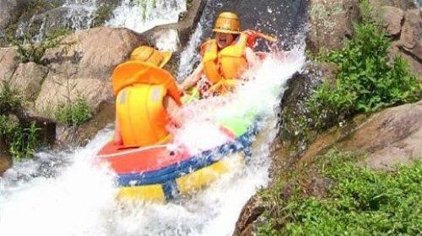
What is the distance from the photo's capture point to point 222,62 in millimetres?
8156

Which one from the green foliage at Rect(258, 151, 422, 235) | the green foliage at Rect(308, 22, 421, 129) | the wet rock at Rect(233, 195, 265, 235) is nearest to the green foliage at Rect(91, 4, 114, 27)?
the green foliage at Rect(308, 22, 421, 129)

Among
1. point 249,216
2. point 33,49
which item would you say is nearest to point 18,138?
point 33,49

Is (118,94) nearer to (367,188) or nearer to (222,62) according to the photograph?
(222,62)

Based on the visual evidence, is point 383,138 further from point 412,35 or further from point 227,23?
point 412,35

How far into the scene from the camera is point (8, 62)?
9.54 metres

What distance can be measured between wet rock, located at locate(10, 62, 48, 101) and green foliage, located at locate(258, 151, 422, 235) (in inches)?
188

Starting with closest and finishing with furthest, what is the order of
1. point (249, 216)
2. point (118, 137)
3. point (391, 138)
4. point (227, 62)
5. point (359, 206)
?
point (359, 206), point (249, 216), point (391, 138), point (118, 137), point (227, 62)

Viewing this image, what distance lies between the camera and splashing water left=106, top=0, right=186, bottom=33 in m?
11.6

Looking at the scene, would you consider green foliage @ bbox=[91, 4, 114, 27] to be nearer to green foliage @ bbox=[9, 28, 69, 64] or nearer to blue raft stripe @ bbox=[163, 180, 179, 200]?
green foliage @ bbox=[9, 28, 69, 64]

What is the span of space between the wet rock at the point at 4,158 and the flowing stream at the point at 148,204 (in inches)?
4.9

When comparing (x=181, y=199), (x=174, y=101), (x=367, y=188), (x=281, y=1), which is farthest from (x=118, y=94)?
(x=281, y=1)

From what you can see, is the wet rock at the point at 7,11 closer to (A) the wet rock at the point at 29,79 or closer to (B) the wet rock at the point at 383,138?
(A) the wet rock at the point at 29,79

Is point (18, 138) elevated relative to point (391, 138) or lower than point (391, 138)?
lower

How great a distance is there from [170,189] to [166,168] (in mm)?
209
